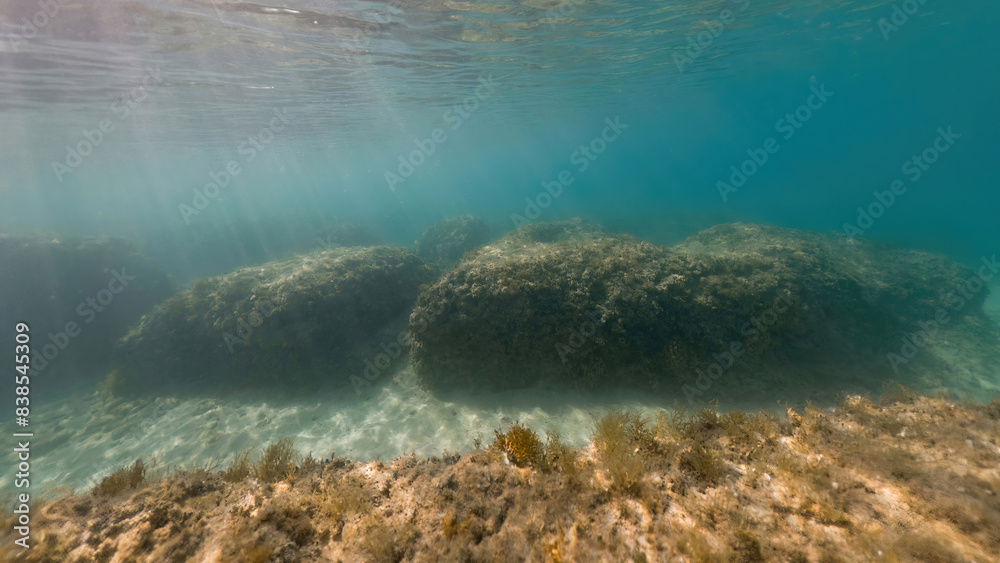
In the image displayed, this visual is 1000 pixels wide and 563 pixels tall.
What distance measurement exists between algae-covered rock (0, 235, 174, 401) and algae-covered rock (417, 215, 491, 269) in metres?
14.8

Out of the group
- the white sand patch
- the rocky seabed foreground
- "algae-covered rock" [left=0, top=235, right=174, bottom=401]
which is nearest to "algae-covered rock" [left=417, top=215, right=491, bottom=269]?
the white sand patch

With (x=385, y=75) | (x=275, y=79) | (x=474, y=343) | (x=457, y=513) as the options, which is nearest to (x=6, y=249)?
(x=275, y=79)

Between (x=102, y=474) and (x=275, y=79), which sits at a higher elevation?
(x=275, y=79)

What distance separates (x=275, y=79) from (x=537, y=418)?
21.7 meters

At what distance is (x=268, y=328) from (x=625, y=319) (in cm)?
1085

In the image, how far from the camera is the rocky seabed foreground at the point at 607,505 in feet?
8.77

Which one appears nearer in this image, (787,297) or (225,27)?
(787,297)

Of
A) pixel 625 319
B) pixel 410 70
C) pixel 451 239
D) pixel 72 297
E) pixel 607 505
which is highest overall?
pixel 410 70

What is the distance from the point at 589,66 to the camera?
906 inches

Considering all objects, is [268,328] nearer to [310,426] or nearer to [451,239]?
[310,426]

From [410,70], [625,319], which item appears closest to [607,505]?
[625,319]

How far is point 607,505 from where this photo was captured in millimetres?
3055

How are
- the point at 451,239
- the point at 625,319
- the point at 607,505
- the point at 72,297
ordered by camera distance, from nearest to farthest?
the point at 607,505 → the point at 625,319 → the point at 72,297 → the point at 451,239

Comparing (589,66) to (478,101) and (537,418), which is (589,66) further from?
(537,418)
